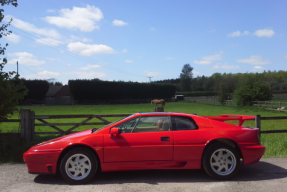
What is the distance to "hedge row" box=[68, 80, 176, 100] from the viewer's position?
60634mm

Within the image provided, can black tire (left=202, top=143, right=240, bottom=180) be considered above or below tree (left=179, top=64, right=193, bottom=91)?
below

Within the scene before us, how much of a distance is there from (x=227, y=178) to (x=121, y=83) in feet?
206

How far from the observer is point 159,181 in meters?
4.86

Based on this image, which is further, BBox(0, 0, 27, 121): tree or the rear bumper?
BBox(0, 0, 27, 121): tree

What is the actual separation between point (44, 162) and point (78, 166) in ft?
2.24

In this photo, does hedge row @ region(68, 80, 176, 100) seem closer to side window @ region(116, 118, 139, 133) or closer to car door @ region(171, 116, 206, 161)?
side window @ region(116, 118, 139, 133)

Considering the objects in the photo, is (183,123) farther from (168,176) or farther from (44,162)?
(44,162)

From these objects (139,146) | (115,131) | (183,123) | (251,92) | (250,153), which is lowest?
(250,153)

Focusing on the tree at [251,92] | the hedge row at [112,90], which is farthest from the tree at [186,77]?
the tree at [251,92]

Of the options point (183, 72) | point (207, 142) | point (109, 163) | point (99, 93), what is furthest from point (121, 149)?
point (183, 72)

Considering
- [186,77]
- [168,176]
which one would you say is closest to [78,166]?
[168,176]

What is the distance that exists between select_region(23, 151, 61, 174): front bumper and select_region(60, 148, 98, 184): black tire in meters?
0.19

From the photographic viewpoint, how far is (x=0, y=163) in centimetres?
641

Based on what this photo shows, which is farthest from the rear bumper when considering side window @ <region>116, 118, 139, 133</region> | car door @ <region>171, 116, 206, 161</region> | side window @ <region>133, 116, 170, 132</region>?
side window @ <region>116, 118, 139, 133</region>
